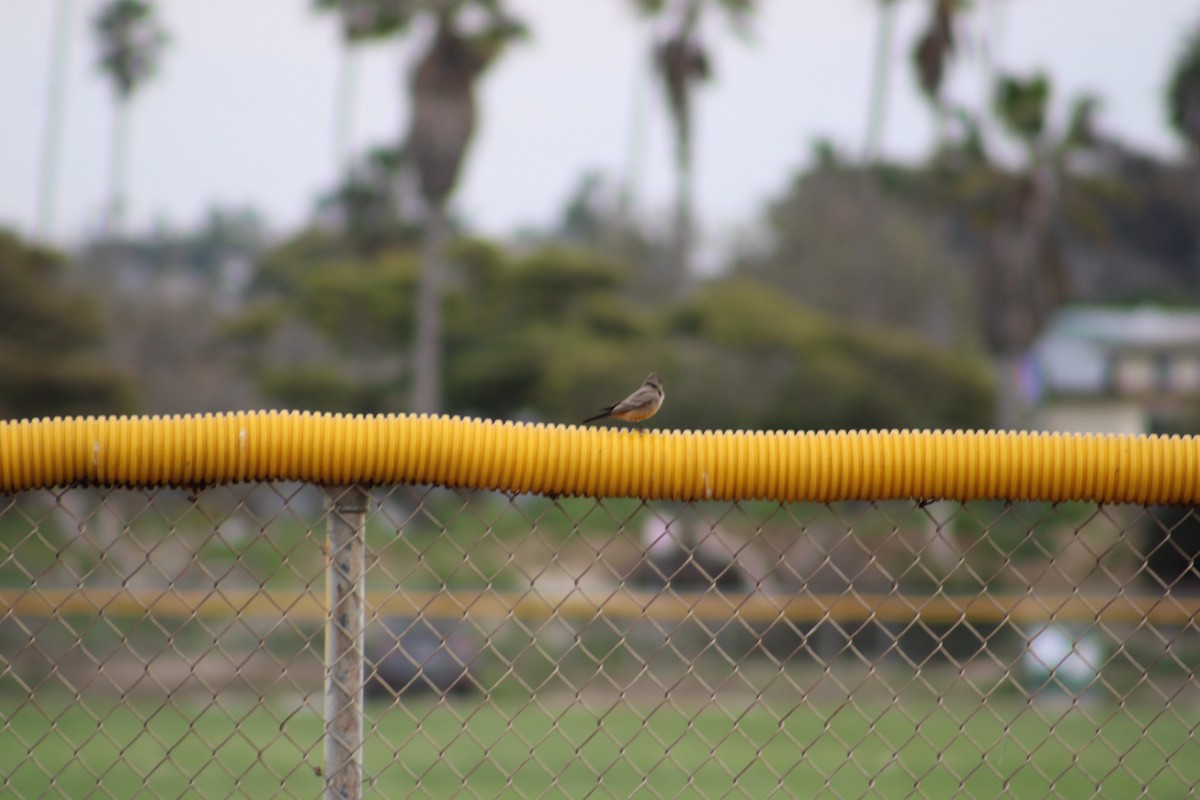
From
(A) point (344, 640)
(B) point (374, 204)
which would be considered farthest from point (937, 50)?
(A) point (344, 640)

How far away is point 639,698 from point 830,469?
12239mm

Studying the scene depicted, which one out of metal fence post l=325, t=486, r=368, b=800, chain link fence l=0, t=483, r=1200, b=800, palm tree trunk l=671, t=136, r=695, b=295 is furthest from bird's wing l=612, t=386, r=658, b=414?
palm tree trunk l=671, t=136, r=695, b=295

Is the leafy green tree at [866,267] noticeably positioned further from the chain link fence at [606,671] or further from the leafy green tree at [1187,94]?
the chain link fence at [606,671]

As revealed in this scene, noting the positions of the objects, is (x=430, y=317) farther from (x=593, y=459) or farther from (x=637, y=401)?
(x=593, y=459)

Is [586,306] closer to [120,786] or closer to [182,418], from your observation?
[120,786]

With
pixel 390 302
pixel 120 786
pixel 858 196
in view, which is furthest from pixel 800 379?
pixel 120 786

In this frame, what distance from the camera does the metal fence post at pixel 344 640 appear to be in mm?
1860

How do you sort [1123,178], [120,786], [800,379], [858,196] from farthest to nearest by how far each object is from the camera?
[1123,178], [858,196], [800,379], [120,786]

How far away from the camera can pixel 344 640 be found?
6.15ft

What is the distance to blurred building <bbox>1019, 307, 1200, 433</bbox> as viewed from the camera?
36781 millimetres

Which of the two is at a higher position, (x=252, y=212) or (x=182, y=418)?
(x=182, y=418)

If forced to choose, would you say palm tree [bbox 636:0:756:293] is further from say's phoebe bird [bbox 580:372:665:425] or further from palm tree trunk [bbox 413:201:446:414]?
say's phoebe bird [bbox 580:372:665:425]

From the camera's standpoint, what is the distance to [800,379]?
97.8 feet

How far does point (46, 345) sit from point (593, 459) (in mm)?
27510
